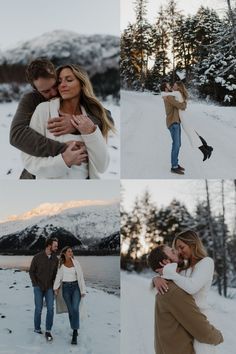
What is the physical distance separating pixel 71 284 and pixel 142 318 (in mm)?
462

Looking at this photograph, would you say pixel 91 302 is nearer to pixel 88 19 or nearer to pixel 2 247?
pixel 2 247

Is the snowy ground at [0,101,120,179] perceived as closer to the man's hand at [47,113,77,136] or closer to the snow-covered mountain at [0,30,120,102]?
the snow-covered mountain at [0,30,120,102]

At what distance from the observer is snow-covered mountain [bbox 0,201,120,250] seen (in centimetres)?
356

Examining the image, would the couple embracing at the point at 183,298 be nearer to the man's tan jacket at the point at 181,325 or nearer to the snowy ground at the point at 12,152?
the man's tan jacket at the point at 181,325

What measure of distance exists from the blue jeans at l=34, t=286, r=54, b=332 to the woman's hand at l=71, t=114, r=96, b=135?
96 centimetres

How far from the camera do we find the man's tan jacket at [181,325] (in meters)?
3.26

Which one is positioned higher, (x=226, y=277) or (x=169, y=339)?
(x=226, y=277)

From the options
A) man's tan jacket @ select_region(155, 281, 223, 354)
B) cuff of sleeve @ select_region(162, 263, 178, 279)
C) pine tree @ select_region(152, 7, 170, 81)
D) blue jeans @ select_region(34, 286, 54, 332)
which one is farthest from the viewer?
pine tree @ select_region(152, 7, 170, 81)

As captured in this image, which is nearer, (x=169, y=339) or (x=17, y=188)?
(x=169, y=339)

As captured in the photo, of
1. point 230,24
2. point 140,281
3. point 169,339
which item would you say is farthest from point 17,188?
point 230,24

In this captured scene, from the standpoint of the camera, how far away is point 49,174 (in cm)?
355

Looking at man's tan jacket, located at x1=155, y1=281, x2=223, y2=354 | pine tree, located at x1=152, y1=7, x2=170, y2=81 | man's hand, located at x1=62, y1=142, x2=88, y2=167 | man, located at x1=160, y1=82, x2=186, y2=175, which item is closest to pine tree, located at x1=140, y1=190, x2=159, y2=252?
man, located at x1=160, y1=82, x2=186, y2=175

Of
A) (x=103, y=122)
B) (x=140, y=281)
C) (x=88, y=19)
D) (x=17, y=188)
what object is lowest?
(x=140, y=281)

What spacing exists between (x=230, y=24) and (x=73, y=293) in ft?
6.30
